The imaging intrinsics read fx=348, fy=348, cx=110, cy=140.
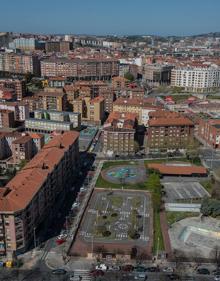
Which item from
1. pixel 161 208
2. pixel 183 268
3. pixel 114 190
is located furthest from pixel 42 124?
pixel 183 268

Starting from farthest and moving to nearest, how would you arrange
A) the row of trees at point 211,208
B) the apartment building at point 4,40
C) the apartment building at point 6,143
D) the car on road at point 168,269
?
the apartment building at point 4,40 → the apartment building at point 6,143 → the row of trees at point 211,208 → the car on road at point 168,269

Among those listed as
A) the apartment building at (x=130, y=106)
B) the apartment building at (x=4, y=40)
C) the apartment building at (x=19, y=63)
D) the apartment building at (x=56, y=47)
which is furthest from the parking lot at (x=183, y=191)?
the apartment building at (x=4, y=40)

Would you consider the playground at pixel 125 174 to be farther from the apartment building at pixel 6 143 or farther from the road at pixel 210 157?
the apartment building at pixel 6 143

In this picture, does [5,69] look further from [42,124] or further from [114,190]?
[114,190]

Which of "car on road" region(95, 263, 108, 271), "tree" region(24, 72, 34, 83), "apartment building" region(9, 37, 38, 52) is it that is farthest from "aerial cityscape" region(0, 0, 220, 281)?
"apartment building" region(9, 37, 38, 52)

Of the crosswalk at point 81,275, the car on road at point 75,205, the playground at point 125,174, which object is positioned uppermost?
the playground at point 125,174

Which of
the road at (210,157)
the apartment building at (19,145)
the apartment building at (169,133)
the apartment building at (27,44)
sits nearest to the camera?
the apartment building at (19,145)
